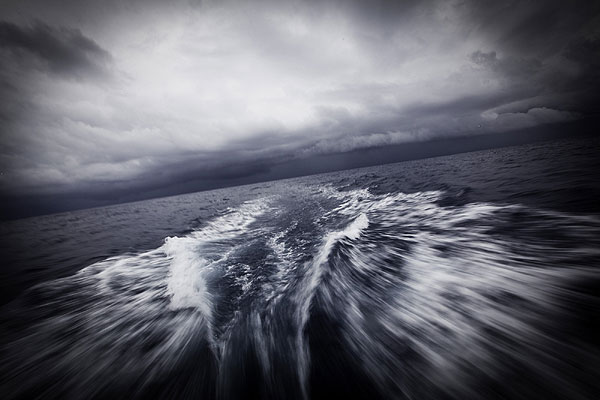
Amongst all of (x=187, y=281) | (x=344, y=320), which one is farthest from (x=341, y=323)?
(x=187, y=281)

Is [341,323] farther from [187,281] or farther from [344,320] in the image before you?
[187,281]

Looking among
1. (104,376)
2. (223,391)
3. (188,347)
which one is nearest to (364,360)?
(223,391)

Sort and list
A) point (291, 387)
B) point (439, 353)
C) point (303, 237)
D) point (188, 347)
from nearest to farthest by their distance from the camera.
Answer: point (291, 387), point (439, 353), point (188, 347), point (303, 237)

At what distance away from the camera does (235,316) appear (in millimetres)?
3848

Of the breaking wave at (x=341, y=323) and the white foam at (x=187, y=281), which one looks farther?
the white foam at (x=187, y=281)

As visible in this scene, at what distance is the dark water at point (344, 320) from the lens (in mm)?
2406

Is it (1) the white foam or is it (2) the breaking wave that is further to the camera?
(1) the white foam

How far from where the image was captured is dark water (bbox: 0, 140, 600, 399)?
2406 mm

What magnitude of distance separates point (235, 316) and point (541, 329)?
437 centimetres

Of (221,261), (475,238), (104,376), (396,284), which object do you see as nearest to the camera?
(104,376)

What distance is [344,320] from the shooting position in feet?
11.3

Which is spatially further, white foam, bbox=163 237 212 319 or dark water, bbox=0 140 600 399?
white foam, bbox=163 237 212 319

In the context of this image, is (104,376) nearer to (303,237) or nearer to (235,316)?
(235,316)

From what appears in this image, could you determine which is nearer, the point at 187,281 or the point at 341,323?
the point at 341,323
